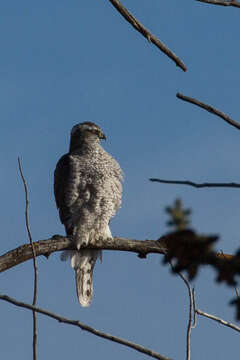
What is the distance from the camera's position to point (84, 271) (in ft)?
28.1

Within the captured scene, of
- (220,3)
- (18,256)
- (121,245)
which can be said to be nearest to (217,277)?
(220,3)

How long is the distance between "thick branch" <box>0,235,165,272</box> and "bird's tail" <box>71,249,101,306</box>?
0.64m

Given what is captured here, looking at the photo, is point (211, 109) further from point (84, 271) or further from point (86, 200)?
point (84, 271)

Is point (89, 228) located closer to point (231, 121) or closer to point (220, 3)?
point (220, 3)

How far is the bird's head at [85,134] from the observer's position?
9.22m

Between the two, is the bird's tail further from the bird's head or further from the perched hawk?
the bird's head

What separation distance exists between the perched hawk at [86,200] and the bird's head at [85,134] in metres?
0.47

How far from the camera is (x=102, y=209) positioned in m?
8.25

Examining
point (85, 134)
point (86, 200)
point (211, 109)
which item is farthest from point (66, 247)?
point (211, 109)

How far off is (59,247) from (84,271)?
1743mm

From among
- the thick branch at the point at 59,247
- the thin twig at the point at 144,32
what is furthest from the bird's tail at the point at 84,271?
the thin twig at the point at 144,32

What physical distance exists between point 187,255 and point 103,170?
750 cm

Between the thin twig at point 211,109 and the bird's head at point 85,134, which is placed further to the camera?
the bird's head at point 85,134

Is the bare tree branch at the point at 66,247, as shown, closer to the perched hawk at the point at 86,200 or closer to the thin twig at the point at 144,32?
the perched hawk at the point at 86,200
